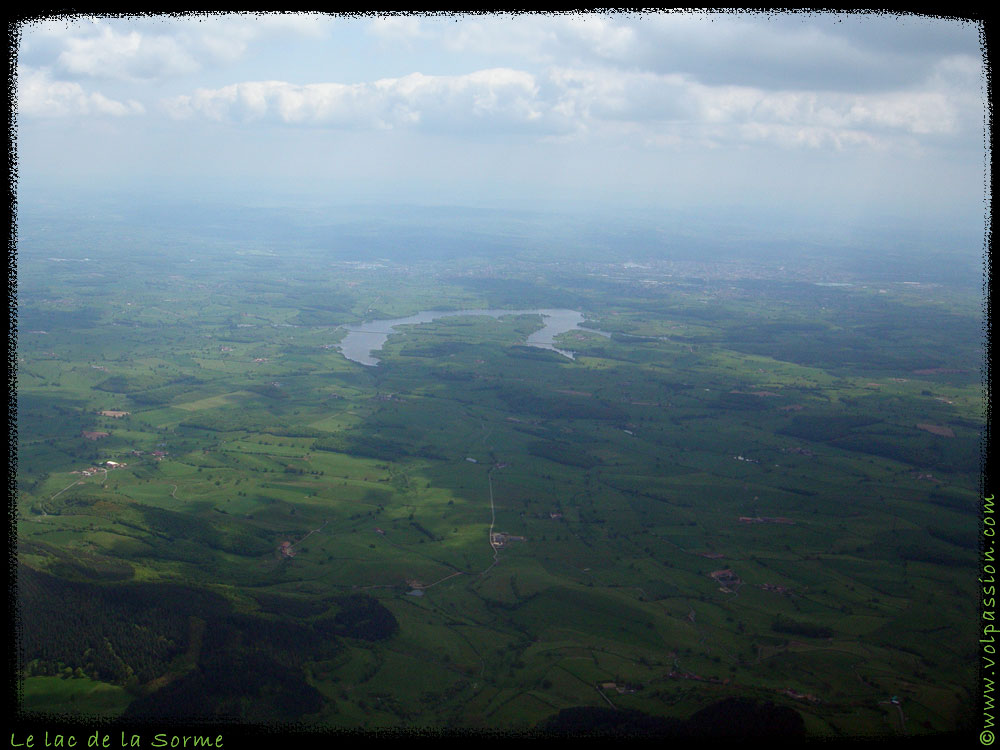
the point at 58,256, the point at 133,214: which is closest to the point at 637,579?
the point at 58,256

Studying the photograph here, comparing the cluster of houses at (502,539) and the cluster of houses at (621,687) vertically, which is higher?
the cluster of houses at (621,687)

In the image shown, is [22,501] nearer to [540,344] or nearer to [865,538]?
[865,538]

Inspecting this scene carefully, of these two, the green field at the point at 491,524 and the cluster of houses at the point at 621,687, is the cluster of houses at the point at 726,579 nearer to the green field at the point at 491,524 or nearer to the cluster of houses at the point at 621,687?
the green field at the point at 491,524

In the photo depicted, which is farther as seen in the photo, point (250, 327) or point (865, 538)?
point (250, 327)
